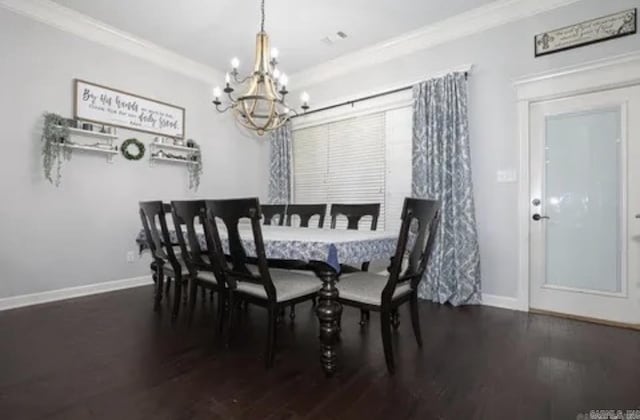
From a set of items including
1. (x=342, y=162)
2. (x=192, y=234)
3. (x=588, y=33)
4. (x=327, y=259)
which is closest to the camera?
(x=327, y=259)

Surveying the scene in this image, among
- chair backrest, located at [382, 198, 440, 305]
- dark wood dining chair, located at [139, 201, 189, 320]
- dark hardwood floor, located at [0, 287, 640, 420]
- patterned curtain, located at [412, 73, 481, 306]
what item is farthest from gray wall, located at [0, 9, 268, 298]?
chair backrest, located at [382, 198, 440, 305]

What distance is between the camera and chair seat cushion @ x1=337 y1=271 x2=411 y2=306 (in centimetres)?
186

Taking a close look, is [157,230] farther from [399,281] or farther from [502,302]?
[502,302]

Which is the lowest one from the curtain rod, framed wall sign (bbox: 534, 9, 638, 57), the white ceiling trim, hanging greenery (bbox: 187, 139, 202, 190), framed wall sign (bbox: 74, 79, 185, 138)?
hanging greenery (bbox: 187, 139, 202, 190)

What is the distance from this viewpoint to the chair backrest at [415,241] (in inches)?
67.5

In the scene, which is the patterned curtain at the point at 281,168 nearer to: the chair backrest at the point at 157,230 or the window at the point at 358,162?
the window at the point at 358,162

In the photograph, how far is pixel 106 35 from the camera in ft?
11.7

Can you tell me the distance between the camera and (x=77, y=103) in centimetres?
336

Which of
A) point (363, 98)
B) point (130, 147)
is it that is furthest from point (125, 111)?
point (363, 98)

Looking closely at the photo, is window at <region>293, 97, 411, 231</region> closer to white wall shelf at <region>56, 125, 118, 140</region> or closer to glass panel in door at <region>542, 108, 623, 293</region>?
glass panel in door at <region>542, 108, 623, 293</region>

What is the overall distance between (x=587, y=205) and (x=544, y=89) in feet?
3.48

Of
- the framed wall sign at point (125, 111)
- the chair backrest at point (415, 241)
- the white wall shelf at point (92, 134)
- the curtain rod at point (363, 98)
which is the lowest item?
the chair backrest at point (415, 241)

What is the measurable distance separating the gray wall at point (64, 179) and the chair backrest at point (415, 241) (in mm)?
3231

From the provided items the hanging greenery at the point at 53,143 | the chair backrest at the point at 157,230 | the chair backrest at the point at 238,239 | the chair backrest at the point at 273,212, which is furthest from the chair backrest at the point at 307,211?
the hanging greenery at the point at 53,143
